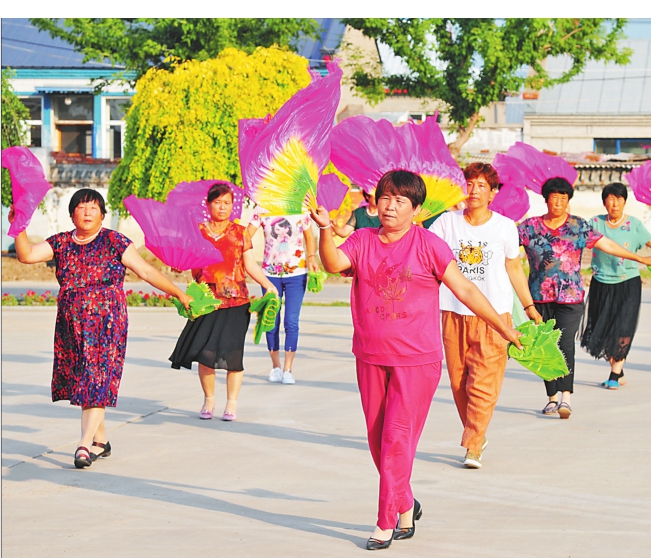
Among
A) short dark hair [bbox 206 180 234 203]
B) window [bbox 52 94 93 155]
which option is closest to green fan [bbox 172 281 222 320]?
short dark hair [bbox 206 180 234 203]

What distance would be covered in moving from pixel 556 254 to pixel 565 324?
58cm

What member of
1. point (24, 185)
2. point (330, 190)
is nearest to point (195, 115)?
point (24, 185)

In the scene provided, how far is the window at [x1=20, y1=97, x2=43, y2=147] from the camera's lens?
36844mm

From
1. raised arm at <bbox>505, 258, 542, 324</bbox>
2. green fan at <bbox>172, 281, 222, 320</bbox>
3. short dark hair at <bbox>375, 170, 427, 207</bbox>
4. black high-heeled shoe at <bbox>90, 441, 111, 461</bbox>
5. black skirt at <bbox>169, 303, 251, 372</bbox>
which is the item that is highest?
short dark hair at <bbox>375, 170, 427, 207</bbox>

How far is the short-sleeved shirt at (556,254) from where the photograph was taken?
8305 mm

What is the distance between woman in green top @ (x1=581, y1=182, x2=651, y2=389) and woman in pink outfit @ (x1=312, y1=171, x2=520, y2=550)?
528cm

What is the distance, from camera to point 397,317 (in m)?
5.03

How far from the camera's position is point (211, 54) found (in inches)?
1040

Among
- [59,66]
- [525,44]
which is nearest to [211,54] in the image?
[525,44]

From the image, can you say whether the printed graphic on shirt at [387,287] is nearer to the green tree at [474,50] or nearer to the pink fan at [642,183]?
the pink fan at [642,183]

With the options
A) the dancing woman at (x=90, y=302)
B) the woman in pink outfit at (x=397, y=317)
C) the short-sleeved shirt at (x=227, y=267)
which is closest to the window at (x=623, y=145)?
the short-sleeved shirt at (x=227, y=267)

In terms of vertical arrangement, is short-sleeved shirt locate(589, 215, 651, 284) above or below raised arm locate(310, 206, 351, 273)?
below

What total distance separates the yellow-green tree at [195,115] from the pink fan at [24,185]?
50.4 feet

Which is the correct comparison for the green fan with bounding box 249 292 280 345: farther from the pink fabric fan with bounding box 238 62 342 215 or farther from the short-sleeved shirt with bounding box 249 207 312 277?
the pink fabric fan with bounding box 238 62 342 215
